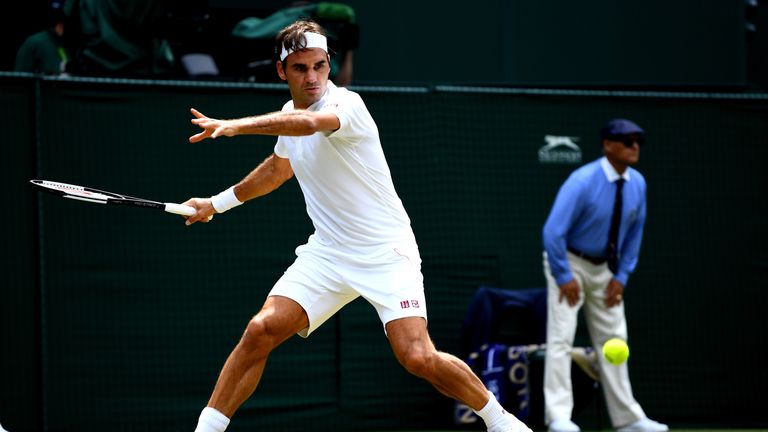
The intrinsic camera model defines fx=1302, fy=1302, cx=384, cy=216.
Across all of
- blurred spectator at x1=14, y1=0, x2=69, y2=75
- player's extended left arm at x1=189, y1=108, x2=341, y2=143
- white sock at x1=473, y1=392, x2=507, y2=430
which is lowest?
white sock at x1=473, y1=392, x2=507, y2=430

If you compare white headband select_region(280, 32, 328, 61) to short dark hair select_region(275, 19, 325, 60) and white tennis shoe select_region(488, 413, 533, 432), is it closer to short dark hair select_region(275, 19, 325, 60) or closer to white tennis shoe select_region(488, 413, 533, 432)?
short dark hair select_region(275, 19, 325, 60)

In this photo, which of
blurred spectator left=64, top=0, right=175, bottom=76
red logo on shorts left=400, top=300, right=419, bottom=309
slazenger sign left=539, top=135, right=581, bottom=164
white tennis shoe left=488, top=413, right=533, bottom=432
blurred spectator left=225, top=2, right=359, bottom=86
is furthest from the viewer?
slazenger sign left=539, top=135, right=581, bottom=164

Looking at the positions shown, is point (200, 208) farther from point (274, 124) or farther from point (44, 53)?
point (44, 53)

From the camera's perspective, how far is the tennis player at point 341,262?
5719 mm

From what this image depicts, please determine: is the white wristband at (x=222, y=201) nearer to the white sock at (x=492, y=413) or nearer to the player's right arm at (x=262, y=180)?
the player's right arm at (x=262, y=180)

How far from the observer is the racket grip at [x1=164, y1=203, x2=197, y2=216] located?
19.3ft

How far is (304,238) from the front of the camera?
28.4ft

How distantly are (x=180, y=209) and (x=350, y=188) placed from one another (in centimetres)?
80

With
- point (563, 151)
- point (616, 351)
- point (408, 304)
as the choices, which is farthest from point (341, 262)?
point (563, 151)

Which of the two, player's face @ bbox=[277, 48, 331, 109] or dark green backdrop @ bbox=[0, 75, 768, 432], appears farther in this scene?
dark green backdrop @ bbox=[0, 75, 768, 432]

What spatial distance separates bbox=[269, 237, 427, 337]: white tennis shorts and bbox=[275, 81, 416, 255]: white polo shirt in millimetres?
52

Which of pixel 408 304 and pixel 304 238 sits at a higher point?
pixel 304 238

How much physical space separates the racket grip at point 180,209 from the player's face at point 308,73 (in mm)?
720

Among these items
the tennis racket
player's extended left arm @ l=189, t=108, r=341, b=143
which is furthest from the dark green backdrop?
player's extended left arm @ l=189, t=108, r=341, b=143
